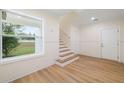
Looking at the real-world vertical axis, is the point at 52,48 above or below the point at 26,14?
below

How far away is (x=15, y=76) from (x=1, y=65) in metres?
0.30

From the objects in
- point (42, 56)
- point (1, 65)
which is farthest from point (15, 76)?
point (42, 56)

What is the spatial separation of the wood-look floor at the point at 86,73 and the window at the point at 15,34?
18.9 inches

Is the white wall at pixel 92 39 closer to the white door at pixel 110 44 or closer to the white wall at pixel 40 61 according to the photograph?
the white door at pixel 110 44

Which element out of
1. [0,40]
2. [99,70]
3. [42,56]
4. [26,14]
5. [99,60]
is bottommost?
[99,70]

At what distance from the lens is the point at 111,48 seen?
6.89ft

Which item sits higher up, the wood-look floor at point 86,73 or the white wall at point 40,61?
the white wall at point 40,61

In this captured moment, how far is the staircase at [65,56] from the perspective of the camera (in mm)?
2301

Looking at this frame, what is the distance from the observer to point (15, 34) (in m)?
1.54

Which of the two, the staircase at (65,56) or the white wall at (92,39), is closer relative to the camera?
the white wall at (92,39)

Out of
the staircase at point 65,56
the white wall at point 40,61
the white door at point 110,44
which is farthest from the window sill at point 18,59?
the white door at point 110,44

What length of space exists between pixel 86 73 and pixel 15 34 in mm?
1494
